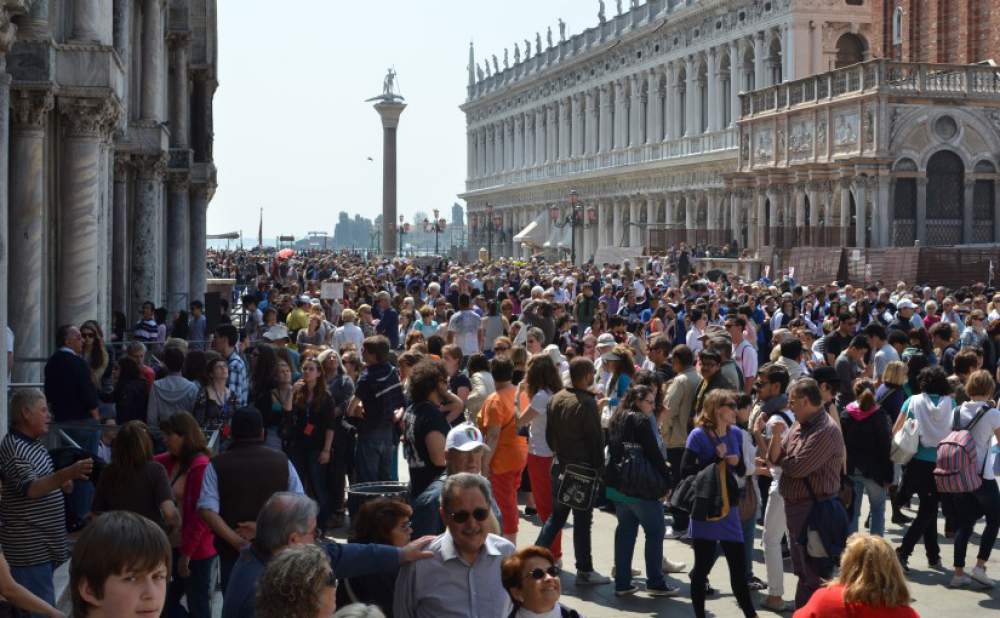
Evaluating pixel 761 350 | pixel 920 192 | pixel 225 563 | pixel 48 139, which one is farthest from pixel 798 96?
pixel 225 563

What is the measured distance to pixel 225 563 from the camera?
7863 mm

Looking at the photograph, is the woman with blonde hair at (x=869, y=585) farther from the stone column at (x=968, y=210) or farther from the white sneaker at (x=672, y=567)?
the stone column at (x=968, y=210)

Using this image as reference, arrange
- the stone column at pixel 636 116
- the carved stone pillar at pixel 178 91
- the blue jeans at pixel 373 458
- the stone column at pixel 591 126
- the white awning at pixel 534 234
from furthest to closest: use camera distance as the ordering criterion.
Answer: the white awning at pixel 534 234 → the stone column at pixel 591 126 → the stone column at pixel 636 116 → the carved stone pillar at pixel 178 91 → the blue jeans at pixel 373 458

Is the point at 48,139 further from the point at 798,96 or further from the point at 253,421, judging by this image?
the point at 798,96

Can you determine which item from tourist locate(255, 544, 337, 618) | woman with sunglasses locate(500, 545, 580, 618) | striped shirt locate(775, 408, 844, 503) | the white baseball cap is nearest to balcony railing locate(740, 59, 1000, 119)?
striped shirt locate(775, 408, 844, 503)

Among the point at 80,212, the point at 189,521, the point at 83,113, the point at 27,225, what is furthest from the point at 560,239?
the point at 189,521

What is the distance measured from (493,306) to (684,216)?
4640 centimetres

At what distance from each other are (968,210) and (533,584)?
3554cm

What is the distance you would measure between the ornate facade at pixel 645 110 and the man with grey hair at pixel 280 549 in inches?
1696

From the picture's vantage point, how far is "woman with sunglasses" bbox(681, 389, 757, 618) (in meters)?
9.02

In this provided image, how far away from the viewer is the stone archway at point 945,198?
38344 mm

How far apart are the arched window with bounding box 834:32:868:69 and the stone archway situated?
58.2 feet

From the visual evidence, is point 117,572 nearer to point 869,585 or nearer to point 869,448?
point 869,585

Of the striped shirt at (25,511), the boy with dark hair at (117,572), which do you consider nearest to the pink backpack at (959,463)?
the striped shirt at (25,511)
